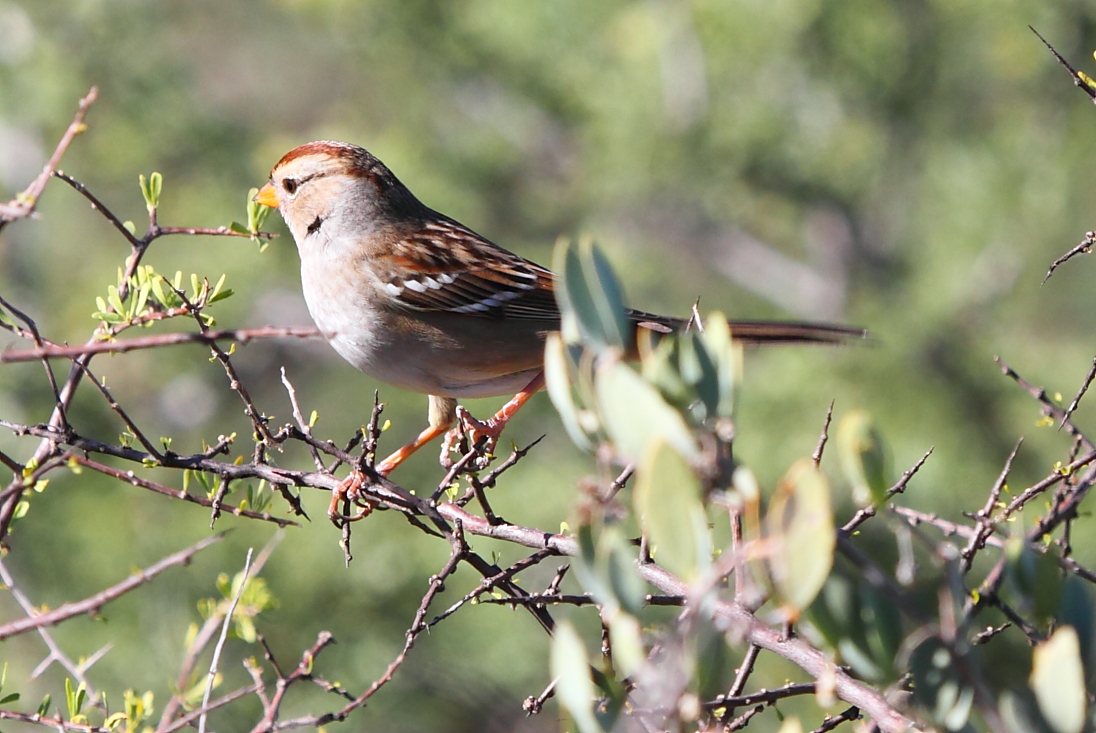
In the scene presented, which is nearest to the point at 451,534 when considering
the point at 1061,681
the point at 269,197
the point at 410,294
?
the point at 1061,681

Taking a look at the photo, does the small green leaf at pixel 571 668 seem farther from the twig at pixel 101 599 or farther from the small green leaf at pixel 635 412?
the twig at pixel 101 599

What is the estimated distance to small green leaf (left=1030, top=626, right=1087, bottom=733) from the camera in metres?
1.18

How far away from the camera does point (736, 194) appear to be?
27.5ft

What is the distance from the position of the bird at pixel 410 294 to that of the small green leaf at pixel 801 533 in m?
1.93

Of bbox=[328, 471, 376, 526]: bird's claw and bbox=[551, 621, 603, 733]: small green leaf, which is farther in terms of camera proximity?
bbox=[328, 471, 376, 526]: bird's claw

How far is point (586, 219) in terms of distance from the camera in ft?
29.3

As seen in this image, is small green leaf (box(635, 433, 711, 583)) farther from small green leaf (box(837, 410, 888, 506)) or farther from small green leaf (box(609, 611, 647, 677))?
small green leaf (box(837, 410, 888, 506))

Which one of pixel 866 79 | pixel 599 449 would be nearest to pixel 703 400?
pixel 599 449

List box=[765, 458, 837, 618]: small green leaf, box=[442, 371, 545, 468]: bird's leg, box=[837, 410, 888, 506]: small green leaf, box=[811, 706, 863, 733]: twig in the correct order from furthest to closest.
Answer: box=[442, 371, 545, 468]: bird's leg → box=[811, 706, 863, 733]: twig → box=[837, 410, 888, 506]: small green leaf → box=[765, 458, 837, 618]: small green leaf

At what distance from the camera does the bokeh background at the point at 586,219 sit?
719 cm

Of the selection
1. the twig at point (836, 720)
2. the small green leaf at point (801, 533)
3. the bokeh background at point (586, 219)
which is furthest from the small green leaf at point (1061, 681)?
the bokeh background at point (586, 219)

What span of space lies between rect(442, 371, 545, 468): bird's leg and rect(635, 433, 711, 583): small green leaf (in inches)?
44.7

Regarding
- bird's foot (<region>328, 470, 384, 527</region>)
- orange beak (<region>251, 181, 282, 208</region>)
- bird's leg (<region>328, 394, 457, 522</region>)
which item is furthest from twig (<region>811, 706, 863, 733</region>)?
orange beak (<region>251, 181, 282, 208</region>)

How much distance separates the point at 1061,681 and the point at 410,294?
2824 millimetres
